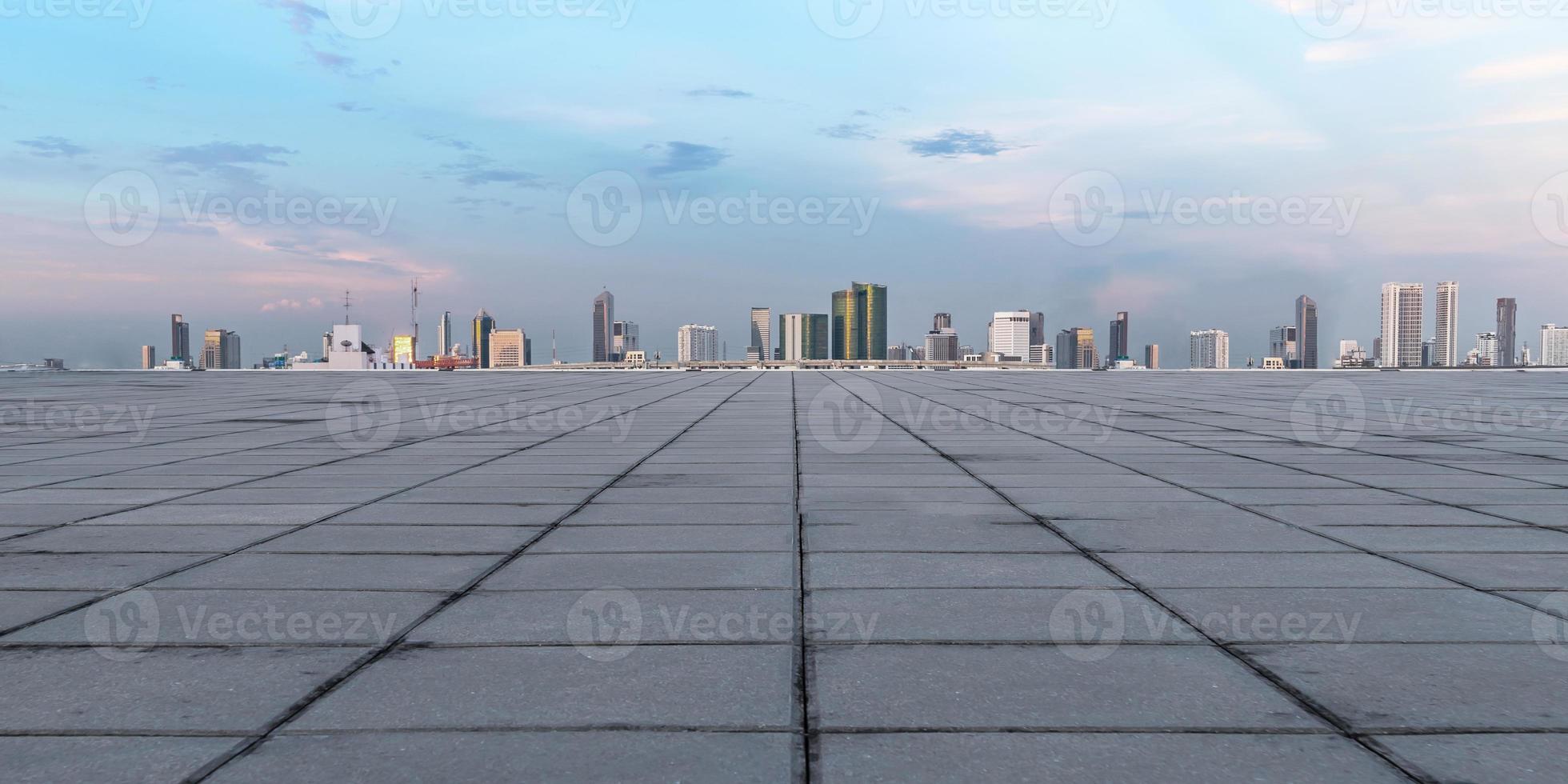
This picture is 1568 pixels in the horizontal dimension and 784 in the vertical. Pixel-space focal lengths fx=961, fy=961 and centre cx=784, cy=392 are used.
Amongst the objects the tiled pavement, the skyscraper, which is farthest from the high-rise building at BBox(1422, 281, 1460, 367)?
the tiled pavement

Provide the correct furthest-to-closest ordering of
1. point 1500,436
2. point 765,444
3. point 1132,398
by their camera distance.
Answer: point 1132,398, point 1500,436, point 765,444

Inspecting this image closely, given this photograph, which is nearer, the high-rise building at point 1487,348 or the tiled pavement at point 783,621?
the tiled pavement at point 783,621

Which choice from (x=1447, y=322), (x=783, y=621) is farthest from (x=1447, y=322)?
(x=783, y=621)

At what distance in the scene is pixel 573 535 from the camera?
7.09 meters

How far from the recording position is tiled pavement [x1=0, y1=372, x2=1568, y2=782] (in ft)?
10.9

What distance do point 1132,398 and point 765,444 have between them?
59.1 ft

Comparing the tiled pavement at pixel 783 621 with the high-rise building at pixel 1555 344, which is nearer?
the tiled pavement at pixel 783 621

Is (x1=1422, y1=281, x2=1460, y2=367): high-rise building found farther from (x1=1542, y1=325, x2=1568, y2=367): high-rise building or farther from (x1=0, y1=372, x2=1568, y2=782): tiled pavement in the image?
(x1=0, y1=372, x2=1568, y2=782): tiled pavement

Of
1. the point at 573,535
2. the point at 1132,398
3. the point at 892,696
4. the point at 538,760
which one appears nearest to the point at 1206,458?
the point at 573,535

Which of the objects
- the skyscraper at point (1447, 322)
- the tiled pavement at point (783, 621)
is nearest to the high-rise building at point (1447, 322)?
the skyscraper at point (1447, 322)

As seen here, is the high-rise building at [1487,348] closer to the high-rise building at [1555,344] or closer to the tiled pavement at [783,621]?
the high-rise building at [1555,344]

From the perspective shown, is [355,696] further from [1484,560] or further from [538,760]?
[1484,560]

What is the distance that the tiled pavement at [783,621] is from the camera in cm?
333

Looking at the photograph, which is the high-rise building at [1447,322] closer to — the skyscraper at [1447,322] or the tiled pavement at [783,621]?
the skyscraper at [1447,322]
